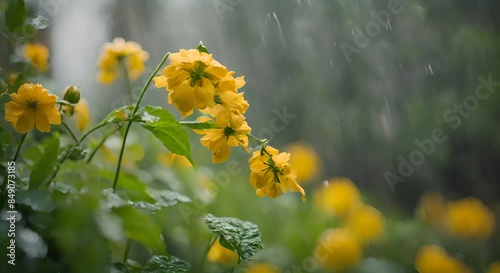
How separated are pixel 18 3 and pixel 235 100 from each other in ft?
1.08

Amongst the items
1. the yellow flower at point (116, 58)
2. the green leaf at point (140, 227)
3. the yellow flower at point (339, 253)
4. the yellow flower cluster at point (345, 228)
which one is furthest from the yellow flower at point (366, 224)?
the green leaf at point (140, 227)

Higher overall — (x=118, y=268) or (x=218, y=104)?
(x=218, y=104)

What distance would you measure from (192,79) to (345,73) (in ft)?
4.72

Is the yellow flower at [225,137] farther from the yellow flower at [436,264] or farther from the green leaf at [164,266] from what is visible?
the yellow flower at [436,264]

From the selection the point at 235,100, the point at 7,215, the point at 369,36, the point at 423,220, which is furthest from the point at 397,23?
the point at 7,215

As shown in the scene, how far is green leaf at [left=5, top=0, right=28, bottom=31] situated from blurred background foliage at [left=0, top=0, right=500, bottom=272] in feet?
3.09

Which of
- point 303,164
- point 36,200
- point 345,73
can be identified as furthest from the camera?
point 345,73

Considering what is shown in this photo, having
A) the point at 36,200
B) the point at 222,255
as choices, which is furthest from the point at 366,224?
the point at 36,200

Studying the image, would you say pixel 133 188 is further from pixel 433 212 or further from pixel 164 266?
pixel 433 212

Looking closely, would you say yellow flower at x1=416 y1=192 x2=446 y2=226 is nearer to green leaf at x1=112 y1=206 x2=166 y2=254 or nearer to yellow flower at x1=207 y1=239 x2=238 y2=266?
yellow flower at x1=207 y1=239 x2=238 y2=266

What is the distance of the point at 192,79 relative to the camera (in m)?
0.66

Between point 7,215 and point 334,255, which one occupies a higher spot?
point 7,215

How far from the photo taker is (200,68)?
0.65 meters

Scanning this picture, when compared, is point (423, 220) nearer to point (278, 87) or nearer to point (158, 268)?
point (278, 87)
